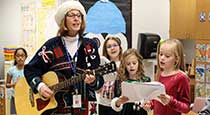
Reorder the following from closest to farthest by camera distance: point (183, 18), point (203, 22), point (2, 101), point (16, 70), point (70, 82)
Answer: point (70, 82) < point (203, 22) < point (16, 70) < point (183, 18) < point (2, 101)

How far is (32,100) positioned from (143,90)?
→ 3.52 ft

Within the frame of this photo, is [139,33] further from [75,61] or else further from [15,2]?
[75,61]

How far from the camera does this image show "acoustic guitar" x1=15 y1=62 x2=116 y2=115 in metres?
2.68

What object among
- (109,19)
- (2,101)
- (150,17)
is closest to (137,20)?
(150,17)

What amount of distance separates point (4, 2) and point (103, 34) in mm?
2689

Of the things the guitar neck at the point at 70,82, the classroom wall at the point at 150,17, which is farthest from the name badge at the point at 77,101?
the classroom wall at the point at 150,17

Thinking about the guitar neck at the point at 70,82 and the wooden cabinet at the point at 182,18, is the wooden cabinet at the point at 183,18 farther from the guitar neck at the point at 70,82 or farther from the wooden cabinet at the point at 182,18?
the guitar neck at the point at 70,82

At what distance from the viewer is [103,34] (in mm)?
5750

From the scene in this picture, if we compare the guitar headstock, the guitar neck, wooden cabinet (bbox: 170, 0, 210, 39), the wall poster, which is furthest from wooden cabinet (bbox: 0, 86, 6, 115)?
the guitar headstock

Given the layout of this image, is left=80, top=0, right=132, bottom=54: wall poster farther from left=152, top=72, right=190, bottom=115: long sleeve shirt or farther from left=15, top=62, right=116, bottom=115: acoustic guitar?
left=152, top=72, right=190, bottom=115: long sleeve shirt

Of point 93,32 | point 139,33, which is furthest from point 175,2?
point 93,32

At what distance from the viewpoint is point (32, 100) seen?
10.0 ft

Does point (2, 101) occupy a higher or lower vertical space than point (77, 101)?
lower

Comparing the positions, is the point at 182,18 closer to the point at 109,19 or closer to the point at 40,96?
the point at 109,19
